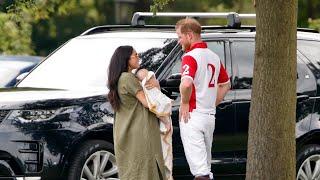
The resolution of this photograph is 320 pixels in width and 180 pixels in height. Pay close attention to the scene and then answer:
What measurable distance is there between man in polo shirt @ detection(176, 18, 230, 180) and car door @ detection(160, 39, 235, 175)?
628mm

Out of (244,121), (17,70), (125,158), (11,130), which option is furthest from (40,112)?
(17,70)

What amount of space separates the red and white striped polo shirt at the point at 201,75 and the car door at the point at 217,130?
62 centimetres

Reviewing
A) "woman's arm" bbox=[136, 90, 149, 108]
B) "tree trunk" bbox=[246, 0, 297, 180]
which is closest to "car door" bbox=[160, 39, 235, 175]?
"tree trunk" bbox=[246, 0, 297, 180]

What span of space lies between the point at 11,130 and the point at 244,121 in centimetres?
238

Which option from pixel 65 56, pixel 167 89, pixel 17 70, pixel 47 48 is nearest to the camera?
pixel 167 89

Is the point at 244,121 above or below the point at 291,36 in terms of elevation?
below

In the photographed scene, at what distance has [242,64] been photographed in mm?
11969

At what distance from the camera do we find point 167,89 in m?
11.3

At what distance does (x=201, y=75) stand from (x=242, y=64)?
4.91 ft

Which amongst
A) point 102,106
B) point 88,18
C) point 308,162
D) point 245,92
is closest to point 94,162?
point 102,106

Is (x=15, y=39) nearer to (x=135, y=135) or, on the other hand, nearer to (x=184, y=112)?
(x=184, y=112)

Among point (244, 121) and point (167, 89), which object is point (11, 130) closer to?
point (167, 89)

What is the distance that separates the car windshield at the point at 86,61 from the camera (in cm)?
1161

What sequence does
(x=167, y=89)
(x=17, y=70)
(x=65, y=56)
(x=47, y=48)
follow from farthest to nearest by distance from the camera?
(x=47, y=48) < (x=17, y=70) < (x=65, y=56) < (x=167, y=89)
